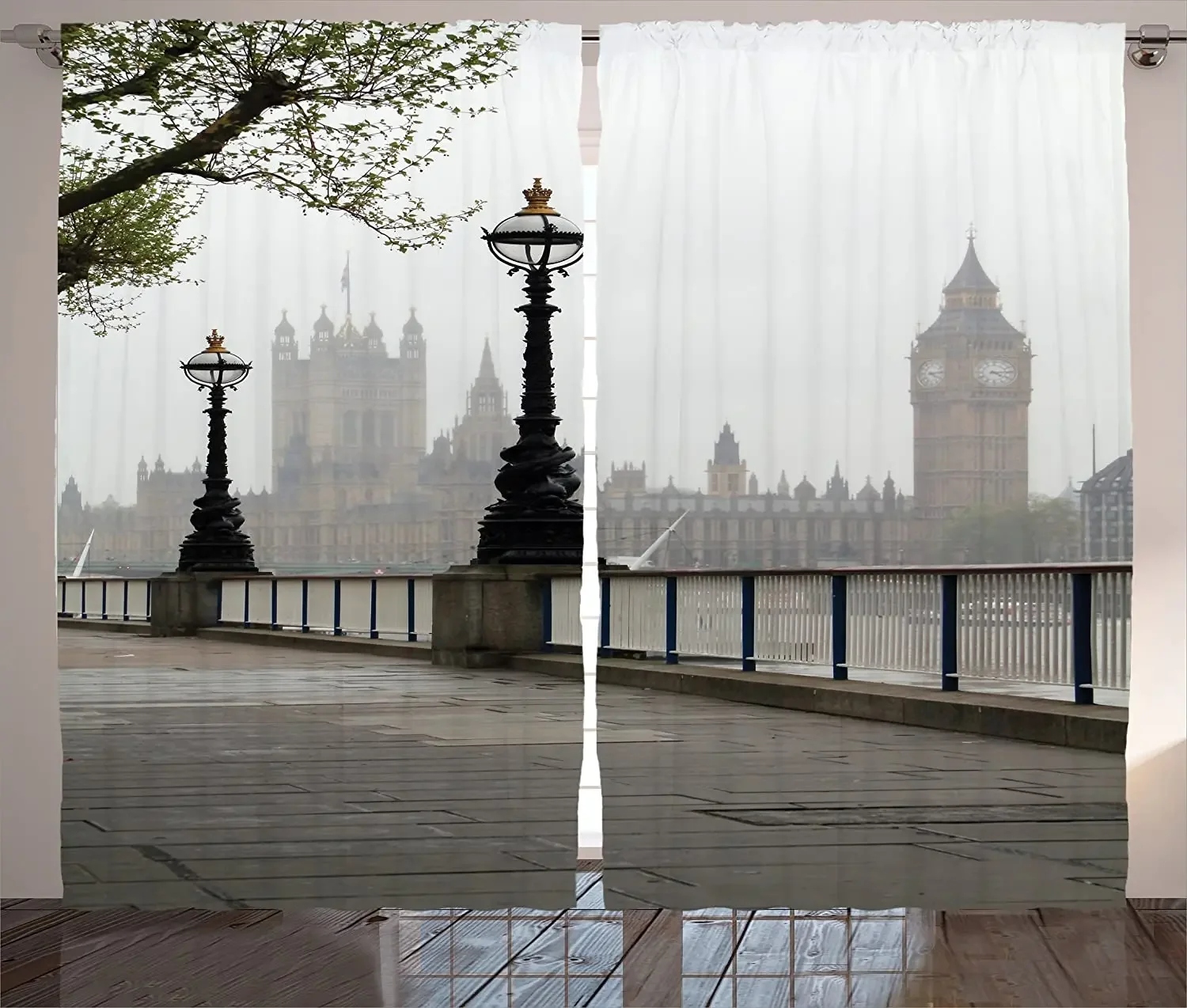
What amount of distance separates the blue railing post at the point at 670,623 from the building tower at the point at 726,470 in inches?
58.4

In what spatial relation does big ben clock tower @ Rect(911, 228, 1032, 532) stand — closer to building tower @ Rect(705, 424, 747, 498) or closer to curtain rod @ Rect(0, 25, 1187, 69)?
building tower @ Rect(705, 424, 747, 498)

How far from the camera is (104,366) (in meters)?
4.47

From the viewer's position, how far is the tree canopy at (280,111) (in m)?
4.34

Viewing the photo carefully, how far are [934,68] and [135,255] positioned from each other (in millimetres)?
2131

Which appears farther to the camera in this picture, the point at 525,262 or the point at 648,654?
the point at 648,654

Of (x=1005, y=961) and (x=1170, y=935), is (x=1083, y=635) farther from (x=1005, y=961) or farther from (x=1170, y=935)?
(x=1005, y=961)

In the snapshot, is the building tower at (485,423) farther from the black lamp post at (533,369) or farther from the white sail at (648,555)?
the white sail at (648,555)

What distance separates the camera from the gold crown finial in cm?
432

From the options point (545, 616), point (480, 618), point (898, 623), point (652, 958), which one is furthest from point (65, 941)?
point (898, 623)

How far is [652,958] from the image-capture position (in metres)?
3.57

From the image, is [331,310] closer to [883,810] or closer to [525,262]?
[525,262]

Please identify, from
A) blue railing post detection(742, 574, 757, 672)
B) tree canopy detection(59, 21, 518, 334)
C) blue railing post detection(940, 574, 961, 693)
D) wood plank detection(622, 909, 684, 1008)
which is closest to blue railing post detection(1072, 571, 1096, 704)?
blue railing post detection(940, 574, 961, 693)

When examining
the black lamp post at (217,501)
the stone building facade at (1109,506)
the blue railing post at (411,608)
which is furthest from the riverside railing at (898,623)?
the black lamp post at (217,501)

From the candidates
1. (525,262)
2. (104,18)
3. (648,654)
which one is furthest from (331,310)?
(648,654)
